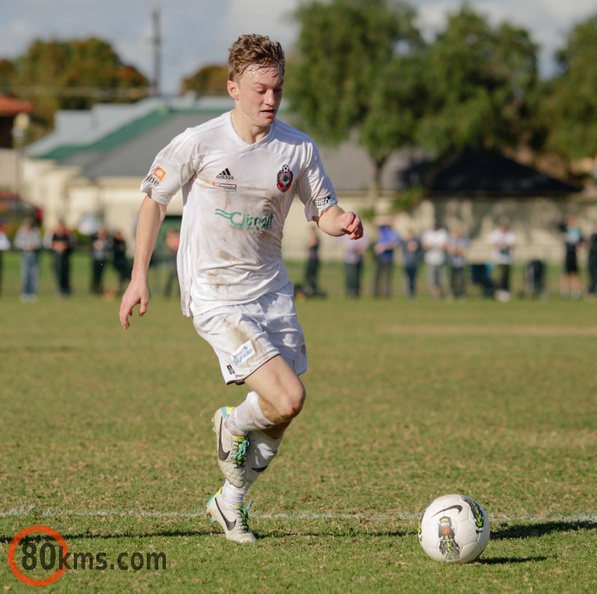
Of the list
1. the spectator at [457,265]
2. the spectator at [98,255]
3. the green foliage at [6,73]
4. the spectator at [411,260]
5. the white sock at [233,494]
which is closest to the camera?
the white sock at [233,494]

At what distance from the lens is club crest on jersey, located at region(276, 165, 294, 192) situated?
548cm

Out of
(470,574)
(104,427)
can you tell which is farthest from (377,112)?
(470,574)

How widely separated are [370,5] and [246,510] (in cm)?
5194

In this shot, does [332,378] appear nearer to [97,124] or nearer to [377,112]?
[377,112]

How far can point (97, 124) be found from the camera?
8825 centimetres

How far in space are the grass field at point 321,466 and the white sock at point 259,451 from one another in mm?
336

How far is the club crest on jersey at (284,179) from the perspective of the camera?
18.0ft

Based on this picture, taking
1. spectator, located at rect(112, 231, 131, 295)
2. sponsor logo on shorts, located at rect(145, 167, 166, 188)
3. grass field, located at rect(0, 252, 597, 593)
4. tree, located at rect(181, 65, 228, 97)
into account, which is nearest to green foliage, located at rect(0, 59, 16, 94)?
tree, located at rect(181, 65, 228, 97)

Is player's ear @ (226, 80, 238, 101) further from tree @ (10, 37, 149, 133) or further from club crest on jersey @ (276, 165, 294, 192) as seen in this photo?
tree @ (10, 37, 149, 133)

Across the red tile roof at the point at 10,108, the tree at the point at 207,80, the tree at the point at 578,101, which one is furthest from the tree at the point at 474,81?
the tree at the point at 207,80

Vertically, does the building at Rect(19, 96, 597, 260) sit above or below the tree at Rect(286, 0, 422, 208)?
below

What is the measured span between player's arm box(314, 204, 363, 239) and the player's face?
597 mm

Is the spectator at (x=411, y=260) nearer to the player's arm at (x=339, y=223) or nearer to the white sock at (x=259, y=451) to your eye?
the player's arm at (x=339, y=223)

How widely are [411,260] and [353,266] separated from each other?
4.96 feet
